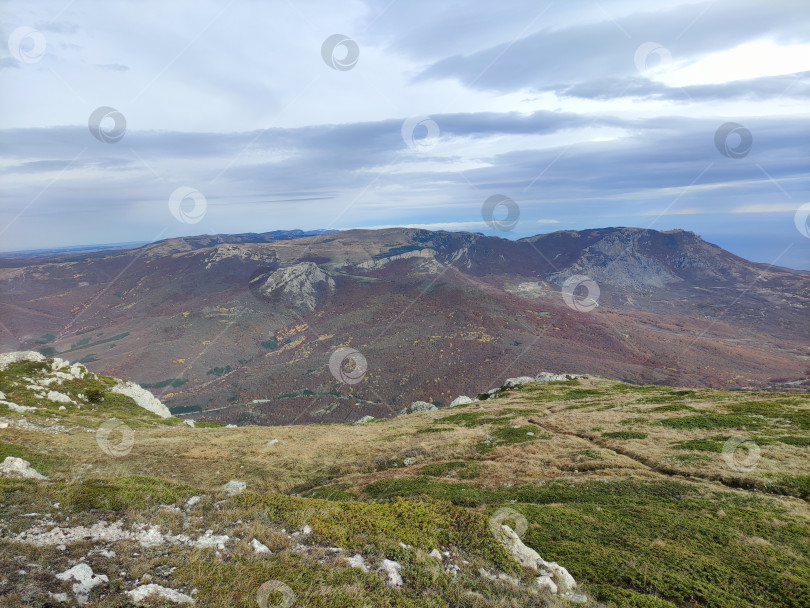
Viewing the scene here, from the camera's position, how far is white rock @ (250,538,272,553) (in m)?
10.6

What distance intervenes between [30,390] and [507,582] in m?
62.7

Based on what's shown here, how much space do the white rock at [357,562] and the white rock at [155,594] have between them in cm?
396

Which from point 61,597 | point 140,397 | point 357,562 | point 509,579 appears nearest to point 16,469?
point 61,597

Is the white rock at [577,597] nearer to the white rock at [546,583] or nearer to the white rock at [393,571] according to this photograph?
the white rock at [546,583]

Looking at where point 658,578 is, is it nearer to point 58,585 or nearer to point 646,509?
point 646,509

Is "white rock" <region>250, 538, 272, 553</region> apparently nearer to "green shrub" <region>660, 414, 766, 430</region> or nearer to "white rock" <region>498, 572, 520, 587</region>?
"white rock" <region>498, 572, 520, 587</region>

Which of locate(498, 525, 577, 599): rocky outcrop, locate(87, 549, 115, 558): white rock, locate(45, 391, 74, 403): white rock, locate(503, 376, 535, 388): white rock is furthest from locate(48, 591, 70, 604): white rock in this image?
locate(503, 376, 535, 388): white rock

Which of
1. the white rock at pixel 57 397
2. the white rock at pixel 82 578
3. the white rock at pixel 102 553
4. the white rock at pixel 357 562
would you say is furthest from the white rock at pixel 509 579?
the white rock at pixel 57 397

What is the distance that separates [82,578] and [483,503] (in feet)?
49.7

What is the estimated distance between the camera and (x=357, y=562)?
1030 cm

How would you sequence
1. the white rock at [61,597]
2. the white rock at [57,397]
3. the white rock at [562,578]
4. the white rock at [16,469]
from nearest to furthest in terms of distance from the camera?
the white rock at [61,597] → the white rock at [562,578] → the white rock at [16,469] → the white rock at [57,397]

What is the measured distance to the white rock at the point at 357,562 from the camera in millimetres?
10009

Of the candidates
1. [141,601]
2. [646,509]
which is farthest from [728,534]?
[141,601]

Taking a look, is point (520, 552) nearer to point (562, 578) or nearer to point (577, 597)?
point (562, 578)
